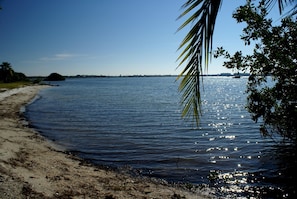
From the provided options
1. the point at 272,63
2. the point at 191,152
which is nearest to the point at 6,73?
the point at 191,152

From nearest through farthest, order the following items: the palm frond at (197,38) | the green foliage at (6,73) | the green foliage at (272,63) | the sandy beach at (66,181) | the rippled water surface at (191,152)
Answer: the palm frond at (197,38), the green foliage at (272,63), the sandy beach at (66,181), the rippled water surface at (191,152), the green foliage at (6,73)

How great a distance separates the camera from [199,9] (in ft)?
7.09

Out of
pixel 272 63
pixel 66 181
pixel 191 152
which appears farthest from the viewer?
pixel 191 152

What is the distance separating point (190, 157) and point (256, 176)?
12.6 feet

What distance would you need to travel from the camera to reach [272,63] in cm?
687

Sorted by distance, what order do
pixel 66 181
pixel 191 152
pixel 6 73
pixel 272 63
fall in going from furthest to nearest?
pixel 6 73, pixel 191 152, pixel 66 181, pixel 272 63

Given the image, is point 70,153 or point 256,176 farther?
point 70,153

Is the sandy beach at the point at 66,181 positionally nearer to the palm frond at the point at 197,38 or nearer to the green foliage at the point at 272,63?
the green foliage at the point at 272,63

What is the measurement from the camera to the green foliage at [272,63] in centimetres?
593

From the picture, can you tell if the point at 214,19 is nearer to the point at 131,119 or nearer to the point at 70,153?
the point at 70,153

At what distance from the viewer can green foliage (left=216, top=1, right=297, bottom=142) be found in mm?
5934

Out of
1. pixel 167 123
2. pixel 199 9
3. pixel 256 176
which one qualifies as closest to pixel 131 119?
pixel 167 123

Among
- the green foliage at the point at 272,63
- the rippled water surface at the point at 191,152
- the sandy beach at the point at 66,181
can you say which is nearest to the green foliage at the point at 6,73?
the rippled water surface at the point at 191,152

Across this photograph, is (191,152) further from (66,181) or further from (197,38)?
(197,38)
